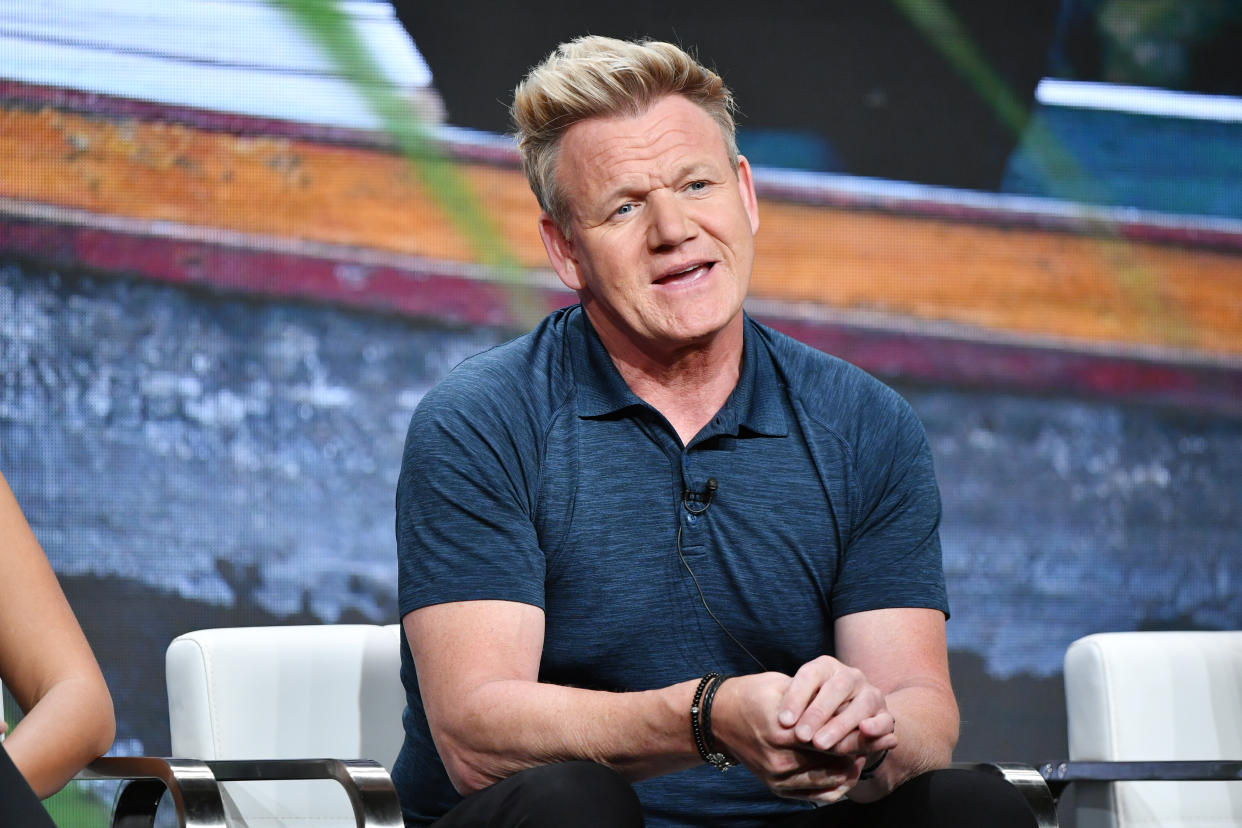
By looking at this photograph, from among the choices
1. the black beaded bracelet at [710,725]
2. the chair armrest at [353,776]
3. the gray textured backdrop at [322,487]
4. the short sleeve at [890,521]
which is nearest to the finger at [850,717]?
the black beaded bracelet at [710,725]

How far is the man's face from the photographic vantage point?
5.65 feet

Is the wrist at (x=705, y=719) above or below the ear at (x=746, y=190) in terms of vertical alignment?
below

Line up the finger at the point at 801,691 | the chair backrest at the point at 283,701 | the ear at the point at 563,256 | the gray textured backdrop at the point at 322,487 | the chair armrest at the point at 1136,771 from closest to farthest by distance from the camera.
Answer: the finger at the point at 801,691
the ear at the point at 563,256
the chair armrest at the point at 1136,771
the chair backrest at the point at 283,701
the gray textured backdrop at the point at 322,487

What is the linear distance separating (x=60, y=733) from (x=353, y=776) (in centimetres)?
35

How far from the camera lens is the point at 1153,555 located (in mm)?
3021

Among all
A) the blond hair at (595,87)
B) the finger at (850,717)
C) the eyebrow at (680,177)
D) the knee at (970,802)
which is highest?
the blond hair at (595,87)

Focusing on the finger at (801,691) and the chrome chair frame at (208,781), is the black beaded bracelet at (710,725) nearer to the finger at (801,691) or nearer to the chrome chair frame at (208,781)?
the finger at (801,691)

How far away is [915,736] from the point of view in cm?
153

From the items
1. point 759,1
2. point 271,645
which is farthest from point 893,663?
point 759,1

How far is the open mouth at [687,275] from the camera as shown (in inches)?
68.2

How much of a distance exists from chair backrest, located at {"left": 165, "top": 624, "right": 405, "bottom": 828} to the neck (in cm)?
69

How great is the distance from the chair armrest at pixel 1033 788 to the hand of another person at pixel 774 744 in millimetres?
446

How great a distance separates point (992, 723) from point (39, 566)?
6.88ft

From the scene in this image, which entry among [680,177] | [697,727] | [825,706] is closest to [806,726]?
[825,706]
